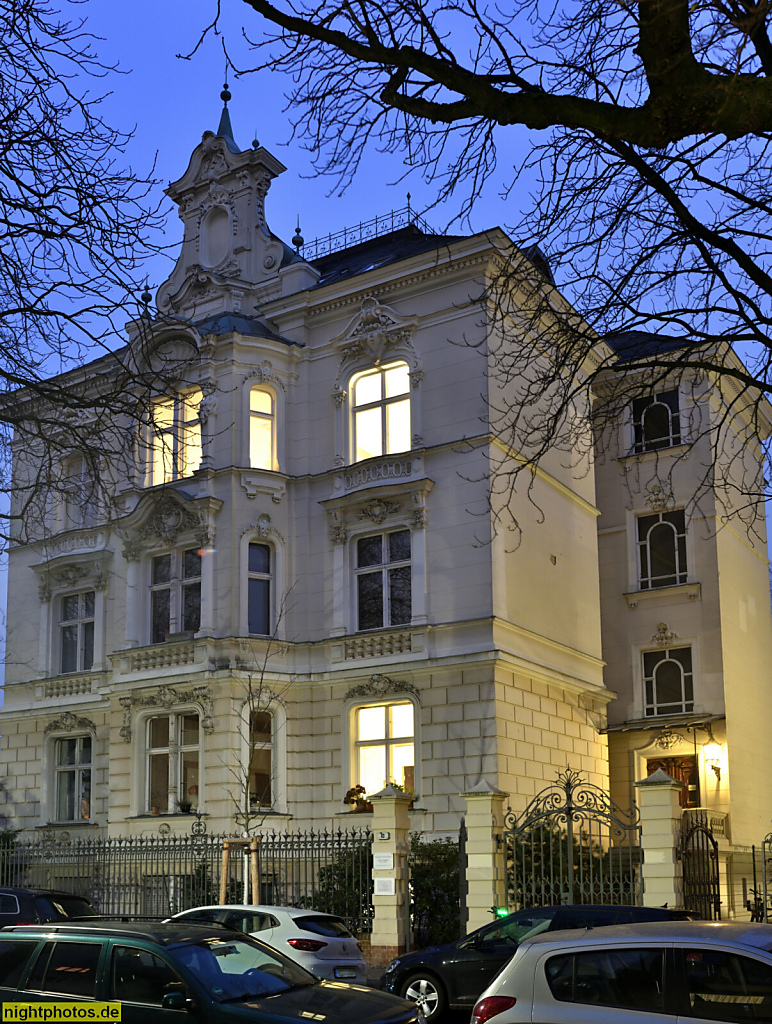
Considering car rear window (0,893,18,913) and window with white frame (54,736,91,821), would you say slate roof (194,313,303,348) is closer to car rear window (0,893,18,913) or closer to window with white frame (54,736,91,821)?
window with white frame (54,736,91,821)

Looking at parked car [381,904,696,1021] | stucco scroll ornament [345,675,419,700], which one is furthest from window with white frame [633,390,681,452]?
parked car [381,904,696,1021]

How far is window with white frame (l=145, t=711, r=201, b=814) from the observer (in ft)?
95.5

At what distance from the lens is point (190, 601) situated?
30.3 meters

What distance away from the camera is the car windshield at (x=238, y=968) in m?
9.42

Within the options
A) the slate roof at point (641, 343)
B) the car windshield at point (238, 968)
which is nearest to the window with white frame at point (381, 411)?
the slate roof at point (641, 343)

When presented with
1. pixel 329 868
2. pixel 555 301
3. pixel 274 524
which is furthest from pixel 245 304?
pixel 329 868

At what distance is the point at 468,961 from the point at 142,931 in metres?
6.80

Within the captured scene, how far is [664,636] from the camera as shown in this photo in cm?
3481

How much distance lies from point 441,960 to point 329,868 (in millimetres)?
7873

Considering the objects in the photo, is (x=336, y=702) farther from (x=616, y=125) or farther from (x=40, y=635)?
(x=616, y=125)

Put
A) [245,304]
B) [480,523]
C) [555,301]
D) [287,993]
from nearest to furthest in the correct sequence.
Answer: [287,993] → [480,523] → [555,301] → [245,304]

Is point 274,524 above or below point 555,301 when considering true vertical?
below

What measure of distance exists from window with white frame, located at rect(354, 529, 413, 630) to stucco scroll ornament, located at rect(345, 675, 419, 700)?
1.40m

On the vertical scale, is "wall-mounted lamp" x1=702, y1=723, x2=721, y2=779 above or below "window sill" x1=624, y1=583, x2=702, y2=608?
below
